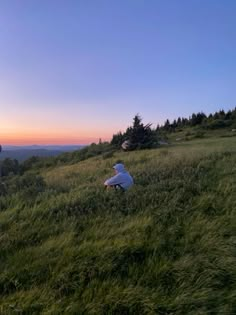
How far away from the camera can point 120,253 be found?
16.8 ft

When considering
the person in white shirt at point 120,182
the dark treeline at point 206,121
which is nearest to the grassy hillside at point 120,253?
the person in white shirt at point 120,182

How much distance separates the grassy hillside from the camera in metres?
4.12

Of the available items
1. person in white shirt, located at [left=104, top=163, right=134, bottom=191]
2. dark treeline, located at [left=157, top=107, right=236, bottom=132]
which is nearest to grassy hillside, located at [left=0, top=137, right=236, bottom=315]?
person in white shirt, located at [left=104, top=163, right=134, bottom=191]

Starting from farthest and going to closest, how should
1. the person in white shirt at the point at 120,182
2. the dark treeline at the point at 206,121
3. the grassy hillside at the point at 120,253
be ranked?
1. the dark treeline at the point at 206,121
2. the person in white shirt at the point at 120,182
3. the grassy hillside at the point at 120,253

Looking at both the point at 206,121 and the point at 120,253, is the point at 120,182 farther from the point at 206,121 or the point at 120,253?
the point at 206,121

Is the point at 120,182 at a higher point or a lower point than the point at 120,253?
higher

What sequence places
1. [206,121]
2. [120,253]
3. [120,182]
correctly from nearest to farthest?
[120,253]
[120,182]
[206,121]

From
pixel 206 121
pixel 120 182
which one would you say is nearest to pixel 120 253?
pixel 120 182

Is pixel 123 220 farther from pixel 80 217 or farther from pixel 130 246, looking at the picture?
pixel 130 246

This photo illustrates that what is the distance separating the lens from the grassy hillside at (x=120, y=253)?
412 centimetres

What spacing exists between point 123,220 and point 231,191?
3123 millimetres

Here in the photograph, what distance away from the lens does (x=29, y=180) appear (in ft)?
35.5

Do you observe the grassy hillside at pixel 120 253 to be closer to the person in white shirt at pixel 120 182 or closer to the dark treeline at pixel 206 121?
the person in white shirt at pixel 120 182

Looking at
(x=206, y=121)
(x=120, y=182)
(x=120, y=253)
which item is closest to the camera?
(x=120, y=253)
